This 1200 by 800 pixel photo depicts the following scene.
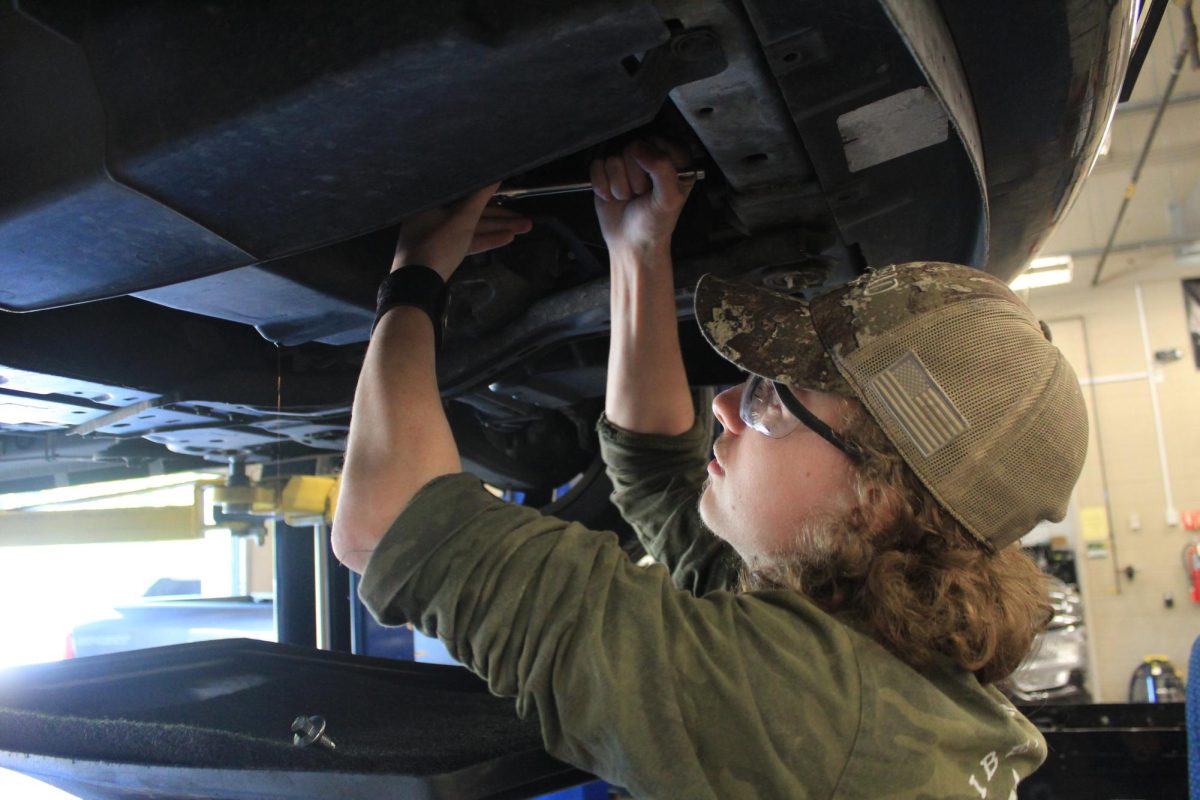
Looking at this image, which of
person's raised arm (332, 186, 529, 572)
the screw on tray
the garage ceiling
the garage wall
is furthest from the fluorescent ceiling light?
the screw on tray

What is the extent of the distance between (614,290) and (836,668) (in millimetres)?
514

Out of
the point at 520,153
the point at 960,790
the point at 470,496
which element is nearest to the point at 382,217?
the point at 520,153

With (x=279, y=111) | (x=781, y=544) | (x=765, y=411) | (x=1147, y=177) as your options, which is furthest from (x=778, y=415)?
(x=1147, y=177)

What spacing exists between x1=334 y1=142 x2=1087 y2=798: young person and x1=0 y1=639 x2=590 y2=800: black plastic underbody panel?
18 centimetres

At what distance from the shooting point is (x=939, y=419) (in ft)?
2.69

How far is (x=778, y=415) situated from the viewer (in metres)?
0.92

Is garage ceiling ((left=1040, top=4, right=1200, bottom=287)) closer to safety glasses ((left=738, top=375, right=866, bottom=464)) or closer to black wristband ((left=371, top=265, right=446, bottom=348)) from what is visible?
safety glasses ((left=738, top=375, right=866, bottom=464))

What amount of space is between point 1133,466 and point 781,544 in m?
7.05

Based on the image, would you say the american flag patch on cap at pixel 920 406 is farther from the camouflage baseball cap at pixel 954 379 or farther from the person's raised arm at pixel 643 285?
the person's raised arm at pixel 643 285

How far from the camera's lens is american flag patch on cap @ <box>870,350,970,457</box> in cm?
82

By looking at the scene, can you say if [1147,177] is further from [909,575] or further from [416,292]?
[416,292]

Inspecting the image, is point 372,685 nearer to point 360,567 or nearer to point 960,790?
point 360,567

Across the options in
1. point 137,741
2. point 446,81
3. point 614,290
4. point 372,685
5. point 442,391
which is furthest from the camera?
point 372,685

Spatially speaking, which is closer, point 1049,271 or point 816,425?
point 816,425
